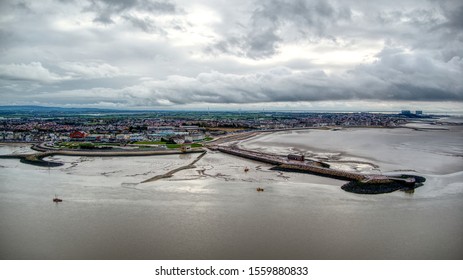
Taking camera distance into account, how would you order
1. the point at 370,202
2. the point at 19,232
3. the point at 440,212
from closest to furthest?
1. the point at 19,232
2. the point at 440,212
3. the point at 370,202

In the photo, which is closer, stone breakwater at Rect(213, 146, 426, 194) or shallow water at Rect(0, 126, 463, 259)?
shallow water at Rect(0, 126, 463, 259)

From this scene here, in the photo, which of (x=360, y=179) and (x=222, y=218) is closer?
(x=222, y=218)

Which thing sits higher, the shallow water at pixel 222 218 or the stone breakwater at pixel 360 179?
the stone breakwater at pixel 360 179

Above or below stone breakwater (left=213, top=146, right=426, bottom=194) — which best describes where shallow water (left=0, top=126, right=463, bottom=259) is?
below

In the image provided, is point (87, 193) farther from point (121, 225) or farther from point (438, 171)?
point (438, 171)

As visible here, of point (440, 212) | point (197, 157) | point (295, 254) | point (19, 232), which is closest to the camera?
point (295, 254)

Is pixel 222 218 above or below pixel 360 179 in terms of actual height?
below

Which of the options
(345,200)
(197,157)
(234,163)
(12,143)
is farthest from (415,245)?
(12,143)

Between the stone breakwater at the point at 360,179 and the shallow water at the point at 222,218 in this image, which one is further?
the stone breakwater at the point at 360,179
